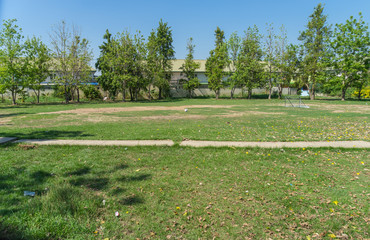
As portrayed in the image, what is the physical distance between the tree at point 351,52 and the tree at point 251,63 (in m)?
11.1

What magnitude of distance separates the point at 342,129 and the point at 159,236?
9.71m

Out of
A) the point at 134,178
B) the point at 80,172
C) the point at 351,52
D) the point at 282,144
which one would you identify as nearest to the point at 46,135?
the point at 80,172

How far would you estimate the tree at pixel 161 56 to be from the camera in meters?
35.3

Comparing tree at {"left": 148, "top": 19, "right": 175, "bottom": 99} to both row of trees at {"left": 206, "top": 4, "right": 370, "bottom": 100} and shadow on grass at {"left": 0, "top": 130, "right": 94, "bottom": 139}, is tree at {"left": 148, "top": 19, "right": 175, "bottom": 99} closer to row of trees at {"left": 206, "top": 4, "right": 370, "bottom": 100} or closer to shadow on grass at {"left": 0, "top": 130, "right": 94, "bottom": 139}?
row of trees at {"left": 206, "top": 4, "right": 370, "bottom": 100}

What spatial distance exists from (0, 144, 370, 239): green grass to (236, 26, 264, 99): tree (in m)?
35.1

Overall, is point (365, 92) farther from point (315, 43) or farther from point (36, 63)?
point (36, 63)

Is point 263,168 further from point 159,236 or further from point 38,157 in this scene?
point 38,157

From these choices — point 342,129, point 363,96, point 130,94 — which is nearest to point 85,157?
point 342,129

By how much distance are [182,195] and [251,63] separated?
39.0 metres

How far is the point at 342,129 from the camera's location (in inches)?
378

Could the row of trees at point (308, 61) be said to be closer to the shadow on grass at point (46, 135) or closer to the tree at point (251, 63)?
the tree at point (251, 63)

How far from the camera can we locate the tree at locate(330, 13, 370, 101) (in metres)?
31.1

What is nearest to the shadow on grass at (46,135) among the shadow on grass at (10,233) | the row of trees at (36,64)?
the shadow on grass at (10,233)

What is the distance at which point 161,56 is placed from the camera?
37844 millimetres
